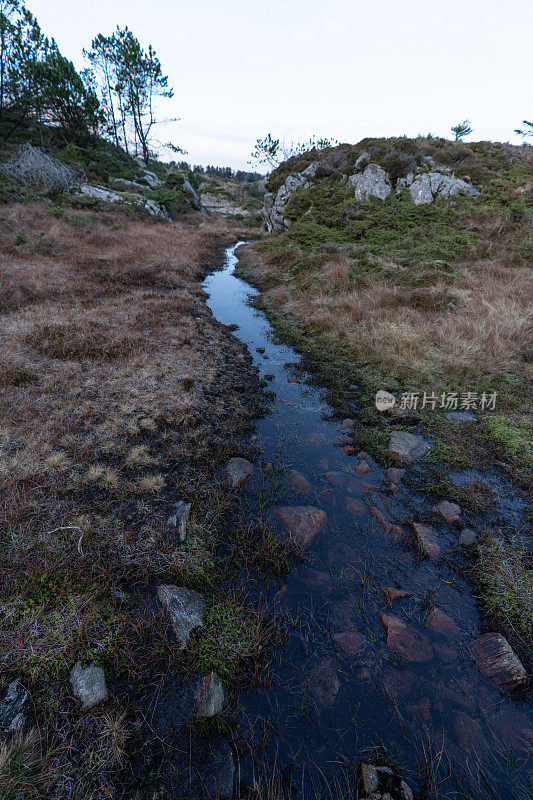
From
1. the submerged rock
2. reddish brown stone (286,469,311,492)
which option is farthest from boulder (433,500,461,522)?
the submerged rock

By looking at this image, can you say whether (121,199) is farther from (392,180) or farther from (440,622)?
(440,622)

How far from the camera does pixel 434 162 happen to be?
21.0 meters

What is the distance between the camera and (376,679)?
2934 mm

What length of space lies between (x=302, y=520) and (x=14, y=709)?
3.42 metres

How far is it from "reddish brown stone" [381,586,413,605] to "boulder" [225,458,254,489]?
8.48 feet

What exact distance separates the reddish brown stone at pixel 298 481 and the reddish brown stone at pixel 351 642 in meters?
2.12

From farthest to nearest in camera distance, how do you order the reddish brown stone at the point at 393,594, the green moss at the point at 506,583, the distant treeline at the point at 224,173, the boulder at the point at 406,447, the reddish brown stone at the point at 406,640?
the distant treeline at the point at 224,173, the boulder at the point at 406,447, the reddish brown stone at the point at 393,594, the green moss at the point at 506,583, the reddish brown stone at the point at 406,640

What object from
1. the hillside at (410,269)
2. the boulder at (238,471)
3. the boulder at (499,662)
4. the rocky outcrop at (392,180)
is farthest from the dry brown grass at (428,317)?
the rocky outcrop at (392,180)

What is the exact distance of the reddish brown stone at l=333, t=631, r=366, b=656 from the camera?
312 cm

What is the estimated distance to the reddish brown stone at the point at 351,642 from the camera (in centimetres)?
312

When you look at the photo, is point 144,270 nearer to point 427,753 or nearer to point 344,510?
point 344,510

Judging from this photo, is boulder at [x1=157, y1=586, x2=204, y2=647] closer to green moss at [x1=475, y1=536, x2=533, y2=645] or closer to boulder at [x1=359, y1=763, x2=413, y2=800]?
boulder at [x1=359, y1=763, x2=413, y2=800]

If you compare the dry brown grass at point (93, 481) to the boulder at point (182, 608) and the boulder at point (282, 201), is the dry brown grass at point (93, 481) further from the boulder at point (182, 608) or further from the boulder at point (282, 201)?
the boulder at point (282, 201)

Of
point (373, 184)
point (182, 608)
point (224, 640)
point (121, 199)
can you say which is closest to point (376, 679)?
point (224, 640)
